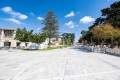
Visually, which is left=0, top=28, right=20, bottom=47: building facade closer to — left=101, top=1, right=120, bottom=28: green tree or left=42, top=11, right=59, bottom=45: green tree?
left=42, top=11, right=59, bottom=45: green tree

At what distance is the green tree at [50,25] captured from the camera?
7606 cm

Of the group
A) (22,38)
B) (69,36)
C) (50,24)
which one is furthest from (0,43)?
(69,36)

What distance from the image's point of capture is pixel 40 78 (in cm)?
824

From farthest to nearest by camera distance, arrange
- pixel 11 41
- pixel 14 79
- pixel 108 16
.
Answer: pixel 11 41, pixel 108 16, pixel 14 79

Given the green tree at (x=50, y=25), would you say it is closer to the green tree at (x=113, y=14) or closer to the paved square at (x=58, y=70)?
the green tree at (x=113, y=14)

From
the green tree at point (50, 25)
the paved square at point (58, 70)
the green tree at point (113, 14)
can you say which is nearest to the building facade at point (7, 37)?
the green tree at point (50, 25)

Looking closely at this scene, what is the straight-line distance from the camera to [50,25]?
7762cm

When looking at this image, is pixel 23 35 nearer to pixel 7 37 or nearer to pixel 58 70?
pixel 7 37

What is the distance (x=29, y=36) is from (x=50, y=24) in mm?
29453

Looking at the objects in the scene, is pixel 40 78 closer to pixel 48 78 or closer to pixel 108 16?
pixel 48 78

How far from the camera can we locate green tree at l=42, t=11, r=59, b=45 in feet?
250

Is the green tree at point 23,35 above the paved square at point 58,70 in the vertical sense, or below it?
above

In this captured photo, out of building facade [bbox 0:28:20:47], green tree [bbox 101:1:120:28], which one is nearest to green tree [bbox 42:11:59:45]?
building facade [bbox 0:28:20:47]

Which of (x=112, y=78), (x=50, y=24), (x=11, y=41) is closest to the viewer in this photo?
(x=112, y=78)
